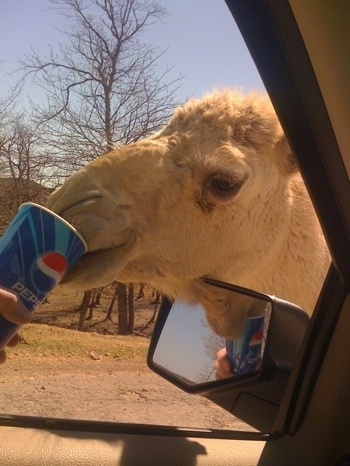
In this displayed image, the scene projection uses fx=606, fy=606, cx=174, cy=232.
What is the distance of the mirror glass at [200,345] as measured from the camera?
253cm

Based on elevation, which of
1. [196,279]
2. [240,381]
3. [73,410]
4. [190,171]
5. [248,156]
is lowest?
[73,410]

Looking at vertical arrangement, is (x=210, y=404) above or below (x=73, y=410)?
above

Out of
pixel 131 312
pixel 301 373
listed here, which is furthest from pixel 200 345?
pixel 131 312

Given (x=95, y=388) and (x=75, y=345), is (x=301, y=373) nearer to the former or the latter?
(x=95, y=388)

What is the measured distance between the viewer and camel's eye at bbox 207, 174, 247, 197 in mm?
3121

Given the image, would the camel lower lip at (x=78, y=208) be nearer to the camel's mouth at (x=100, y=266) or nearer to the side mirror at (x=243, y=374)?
the camel's mouth at (x=100, y=266)

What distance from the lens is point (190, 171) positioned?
3.12m

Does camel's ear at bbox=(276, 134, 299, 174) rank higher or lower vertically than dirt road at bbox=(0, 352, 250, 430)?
higher

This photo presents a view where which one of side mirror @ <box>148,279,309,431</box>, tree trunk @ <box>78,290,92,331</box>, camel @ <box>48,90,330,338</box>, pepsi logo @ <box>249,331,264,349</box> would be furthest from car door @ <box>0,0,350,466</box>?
tree trunk @ <box>78,290,92,331</box>

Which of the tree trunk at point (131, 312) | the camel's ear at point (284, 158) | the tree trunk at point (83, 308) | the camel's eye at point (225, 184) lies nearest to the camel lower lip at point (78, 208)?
the camel's eye at point (225, 184)

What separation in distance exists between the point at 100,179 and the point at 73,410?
1.05 m

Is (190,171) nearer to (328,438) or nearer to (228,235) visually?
(228,235)

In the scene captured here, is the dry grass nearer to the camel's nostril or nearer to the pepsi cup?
the camel's nostril

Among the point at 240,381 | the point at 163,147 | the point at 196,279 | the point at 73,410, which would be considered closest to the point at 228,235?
the point at 196,279
